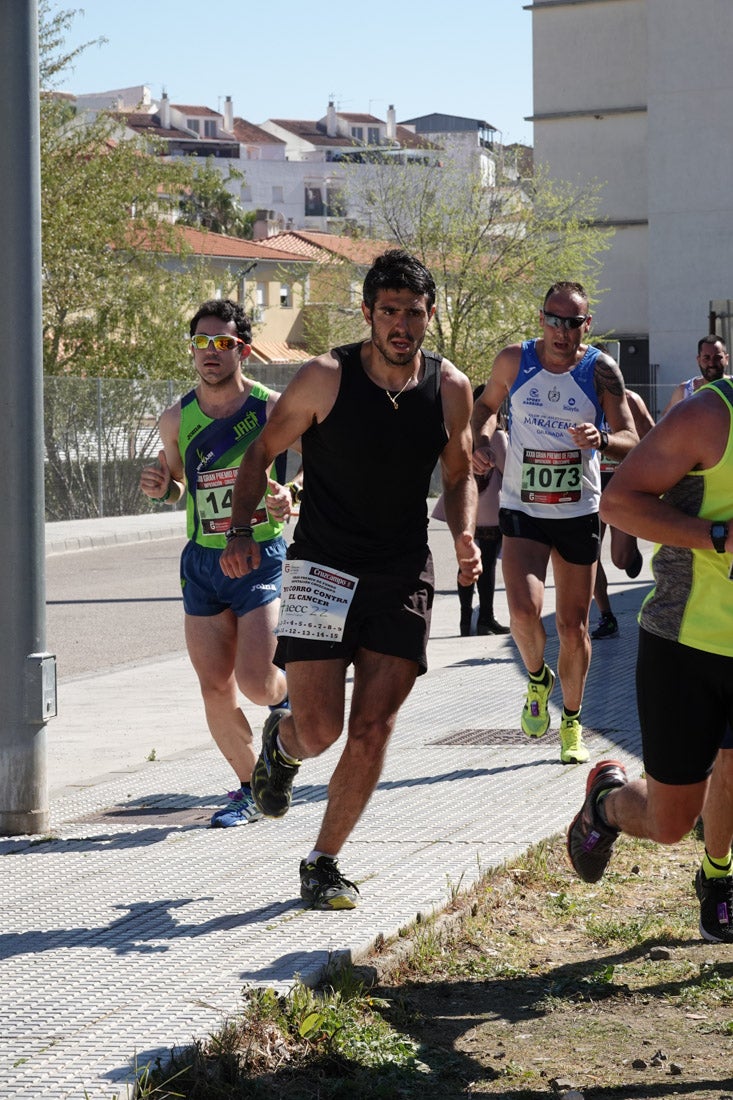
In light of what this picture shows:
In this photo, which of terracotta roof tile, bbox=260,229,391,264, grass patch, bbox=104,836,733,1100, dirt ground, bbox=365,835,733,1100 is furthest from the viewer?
terracotta roof tile, bbox=260,229,391,264

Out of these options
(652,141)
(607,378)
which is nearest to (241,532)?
(607,378)

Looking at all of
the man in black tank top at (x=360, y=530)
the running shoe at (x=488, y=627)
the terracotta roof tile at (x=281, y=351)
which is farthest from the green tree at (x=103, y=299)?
the terracotta roof tile at (x=281, y=351)

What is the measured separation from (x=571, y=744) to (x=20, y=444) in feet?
9.80

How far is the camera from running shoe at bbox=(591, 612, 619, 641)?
41.8ft

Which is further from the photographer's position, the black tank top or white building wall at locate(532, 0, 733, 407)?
white building wall at locate(532, 0, 733, 407)

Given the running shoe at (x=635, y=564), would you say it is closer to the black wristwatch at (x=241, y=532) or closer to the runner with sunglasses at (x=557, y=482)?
the runner with sunglasses at (x=557, y=482)

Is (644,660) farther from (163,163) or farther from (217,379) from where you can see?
(163,163)

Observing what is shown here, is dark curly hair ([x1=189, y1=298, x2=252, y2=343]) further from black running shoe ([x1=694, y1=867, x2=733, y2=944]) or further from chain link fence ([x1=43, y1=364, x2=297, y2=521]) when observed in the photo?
chain link fence ([x1=43, y1=364, x2=297, y2=521])

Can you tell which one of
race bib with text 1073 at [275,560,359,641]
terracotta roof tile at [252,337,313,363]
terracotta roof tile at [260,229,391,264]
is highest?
terracotta roof tile at [260,229,391,264]

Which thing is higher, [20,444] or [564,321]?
[564,321]

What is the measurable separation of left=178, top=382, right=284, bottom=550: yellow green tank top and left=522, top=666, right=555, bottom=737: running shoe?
194 centimetres

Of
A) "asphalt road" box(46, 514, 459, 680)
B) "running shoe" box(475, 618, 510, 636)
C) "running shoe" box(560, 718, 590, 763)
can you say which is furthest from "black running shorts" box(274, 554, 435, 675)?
"running shoe" box(475, 618, 510, 636)

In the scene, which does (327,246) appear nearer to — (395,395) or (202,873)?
(202,873)

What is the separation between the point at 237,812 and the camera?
675 cm
